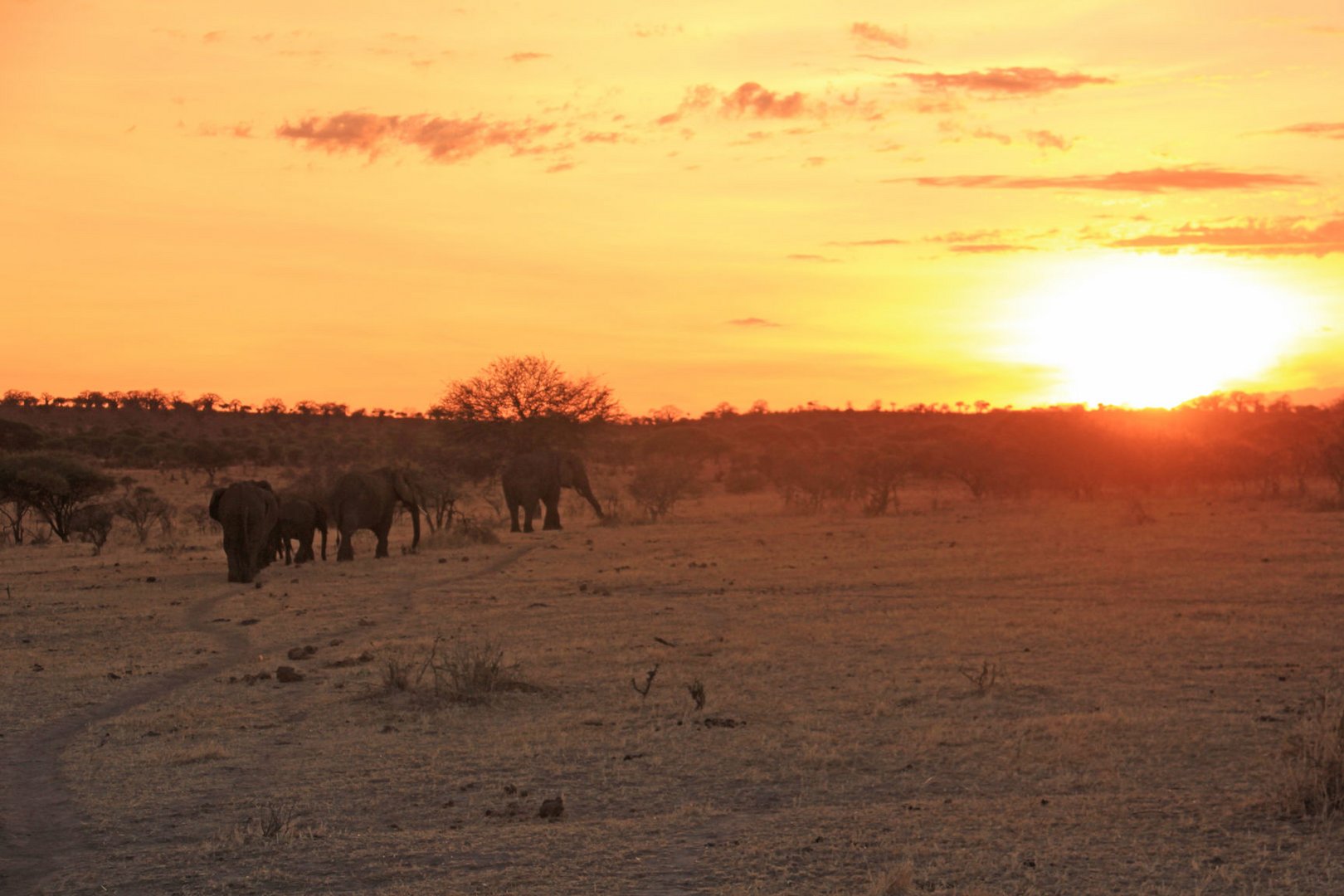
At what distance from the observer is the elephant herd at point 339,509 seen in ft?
64.3

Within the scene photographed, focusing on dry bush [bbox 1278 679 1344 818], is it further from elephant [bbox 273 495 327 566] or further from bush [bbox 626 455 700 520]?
bush [bbox 626 455 700 520]

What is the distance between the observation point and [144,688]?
11578mm

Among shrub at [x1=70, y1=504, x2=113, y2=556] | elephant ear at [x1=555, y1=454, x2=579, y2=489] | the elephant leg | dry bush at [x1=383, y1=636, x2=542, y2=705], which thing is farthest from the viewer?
elephant ear at [x1=555, y1=454, x2=579, y2=489]

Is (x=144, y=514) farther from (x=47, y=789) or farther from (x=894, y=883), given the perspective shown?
(x=894, y=883)

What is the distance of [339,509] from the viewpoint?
76.7 ft

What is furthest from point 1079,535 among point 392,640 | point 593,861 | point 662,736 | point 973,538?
point 593,861

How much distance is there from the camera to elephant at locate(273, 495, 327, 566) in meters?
22.6

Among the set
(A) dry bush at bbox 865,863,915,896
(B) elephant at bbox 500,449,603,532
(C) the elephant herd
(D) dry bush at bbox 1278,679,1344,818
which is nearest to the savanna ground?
(A) dry bush at bbox 865,863,915,896

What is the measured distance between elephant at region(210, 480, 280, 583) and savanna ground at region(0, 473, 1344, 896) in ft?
2.19

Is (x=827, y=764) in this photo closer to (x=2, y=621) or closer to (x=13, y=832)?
(x=13, y=832)

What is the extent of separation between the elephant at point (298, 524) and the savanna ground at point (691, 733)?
2843mm

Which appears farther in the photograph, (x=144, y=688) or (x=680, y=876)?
(x=144, y=688)

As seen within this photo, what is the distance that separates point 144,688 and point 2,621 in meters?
5.45

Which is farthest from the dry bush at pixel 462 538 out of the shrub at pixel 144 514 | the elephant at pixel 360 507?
the shrub at pixel 144 514
